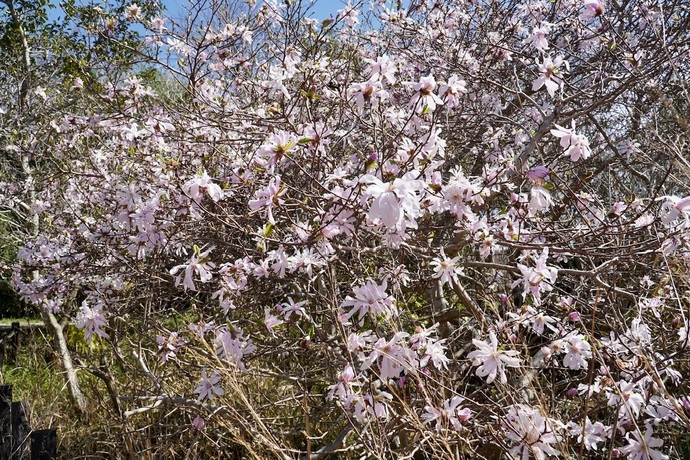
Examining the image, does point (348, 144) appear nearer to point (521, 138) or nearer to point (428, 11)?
point (521, 138)

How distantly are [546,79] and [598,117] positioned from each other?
2.47 metres

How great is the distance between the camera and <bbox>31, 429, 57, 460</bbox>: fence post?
91.4 inches

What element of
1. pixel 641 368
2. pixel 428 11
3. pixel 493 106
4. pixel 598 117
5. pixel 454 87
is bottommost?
pixel 641 368

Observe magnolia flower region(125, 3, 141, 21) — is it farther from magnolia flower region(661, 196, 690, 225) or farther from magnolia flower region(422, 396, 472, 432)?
magnolia flower region(661, 196, 690, 225)

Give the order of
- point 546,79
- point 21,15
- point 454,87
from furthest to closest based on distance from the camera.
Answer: point 21,15 < point 546,79 < point 454,87

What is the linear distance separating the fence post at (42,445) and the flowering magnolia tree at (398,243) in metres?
0.30

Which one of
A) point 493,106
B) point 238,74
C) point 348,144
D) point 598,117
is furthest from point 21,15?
point 598,117

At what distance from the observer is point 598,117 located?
435 centimetres

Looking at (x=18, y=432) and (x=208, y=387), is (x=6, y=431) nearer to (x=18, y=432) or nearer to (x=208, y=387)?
(x=18, y=432)

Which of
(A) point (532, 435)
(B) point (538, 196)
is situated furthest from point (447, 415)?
(B) point (538, 196)

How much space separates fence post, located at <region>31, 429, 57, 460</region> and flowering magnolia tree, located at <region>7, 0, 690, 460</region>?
296 millimetres

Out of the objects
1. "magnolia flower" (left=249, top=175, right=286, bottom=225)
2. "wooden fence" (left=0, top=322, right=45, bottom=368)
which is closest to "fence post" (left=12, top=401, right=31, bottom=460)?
"magnolia flower" (left=249, top=175, right=286, bottom=225)

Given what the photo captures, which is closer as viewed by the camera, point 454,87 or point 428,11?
point 454,87

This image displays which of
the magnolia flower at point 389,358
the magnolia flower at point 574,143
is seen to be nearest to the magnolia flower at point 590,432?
the magnolia flower at point 389,358
